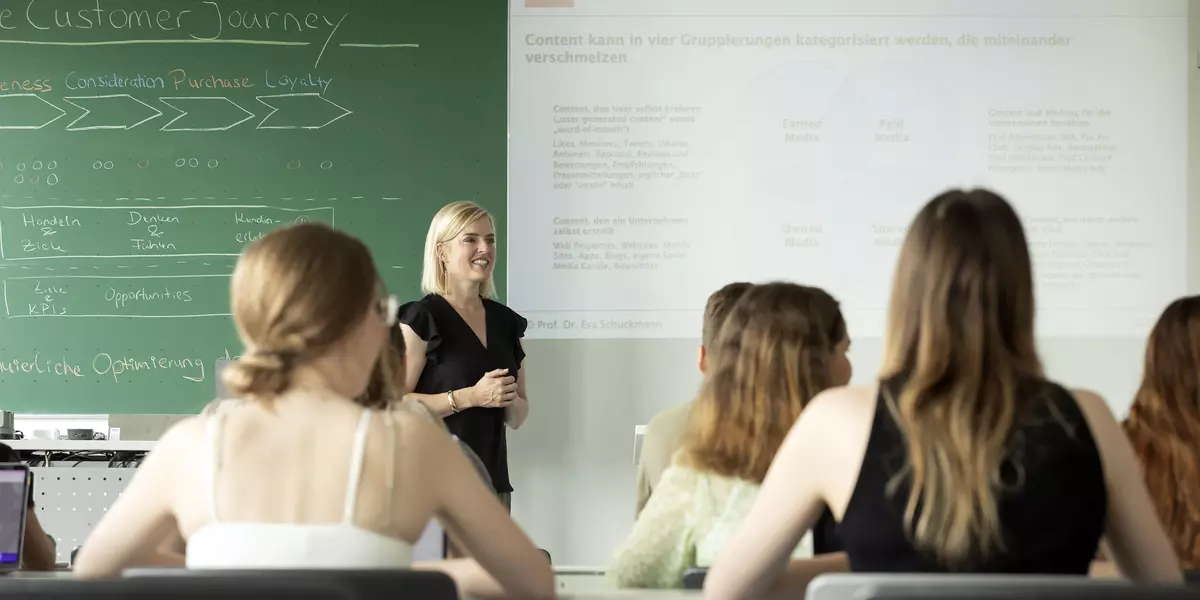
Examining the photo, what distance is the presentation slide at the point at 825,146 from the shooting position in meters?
4.86

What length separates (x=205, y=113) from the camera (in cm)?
496

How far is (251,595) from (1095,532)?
937mm

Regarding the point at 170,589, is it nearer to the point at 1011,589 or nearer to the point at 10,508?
the point at 1011,589

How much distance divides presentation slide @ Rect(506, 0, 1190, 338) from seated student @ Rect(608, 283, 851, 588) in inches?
105

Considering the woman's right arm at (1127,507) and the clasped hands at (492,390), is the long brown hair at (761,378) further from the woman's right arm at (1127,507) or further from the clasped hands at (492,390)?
the clasped hands at (492,390)

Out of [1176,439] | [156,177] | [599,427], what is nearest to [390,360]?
[1176,439]

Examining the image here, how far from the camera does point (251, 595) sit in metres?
1.01

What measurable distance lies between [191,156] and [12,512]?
304cm

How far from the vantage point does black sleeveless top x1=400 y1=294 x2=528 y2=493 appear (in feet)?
13.3

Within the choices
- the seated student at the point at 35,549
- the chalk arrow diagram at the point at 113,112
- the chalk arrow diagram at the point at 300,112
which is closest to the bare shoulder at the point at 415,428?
the seated student at the point at 35,549

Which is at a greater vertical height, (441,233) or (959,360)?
(441,233)

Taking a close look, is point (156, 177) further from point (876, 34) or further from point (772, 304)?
point (772, 304)

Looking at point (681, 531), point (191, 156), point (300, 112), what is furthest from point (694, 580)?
point (191, 156)

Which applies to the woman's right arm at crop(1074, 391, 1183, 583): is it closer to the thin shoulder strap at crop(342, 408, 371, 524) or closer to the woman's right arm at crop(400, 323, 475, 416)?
the thin shoulder strap at crop(342, 408, 371, 524)
